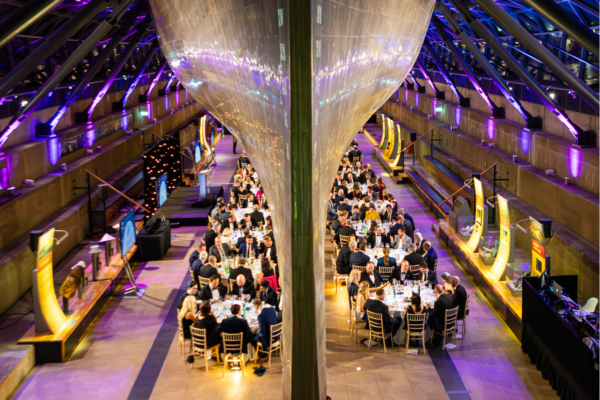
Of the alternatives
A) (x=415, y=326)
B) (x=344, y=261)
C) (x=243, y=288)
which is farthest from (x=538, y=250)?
(x=243, y=288)

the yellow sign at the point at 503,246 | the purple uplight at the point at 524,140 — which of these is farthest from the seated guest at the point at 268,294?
the purple uplight at the point at 524,140

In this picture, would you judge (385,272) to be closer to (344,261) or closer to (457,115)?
(344,261)

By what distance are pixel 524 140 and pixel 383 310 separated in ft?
39.8

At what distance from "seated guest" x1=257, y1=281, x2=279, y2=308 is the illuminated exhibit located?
1.8 inches

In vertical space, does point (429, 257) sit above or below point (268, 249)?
below

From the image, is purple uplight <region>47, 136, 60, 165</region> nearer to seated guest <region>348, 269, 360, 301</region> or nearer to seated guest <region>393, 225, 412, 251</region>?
seated guest <region>348, 269, 360, 301</region>

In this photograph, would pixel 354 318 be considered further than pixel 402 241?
No

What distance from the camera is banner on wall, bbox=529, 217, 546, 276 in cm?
1102

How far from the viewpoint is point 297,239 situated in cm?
638

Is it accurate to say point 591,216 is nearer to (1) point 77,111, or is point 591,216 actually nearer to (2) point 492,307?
(2) point 492,307

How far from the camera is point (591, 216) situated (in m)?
13.8

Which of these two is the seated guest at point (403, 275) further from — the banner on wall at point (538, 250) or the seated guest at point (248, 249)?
the seated guest at point (248, 249)

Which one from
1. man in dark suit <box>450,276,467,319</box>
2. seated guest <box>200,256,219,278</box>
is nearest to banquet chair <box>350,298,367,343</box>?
man in dark suit <box>450,276,467,319</box>

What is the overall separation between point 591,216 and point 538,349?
5.19 metres
